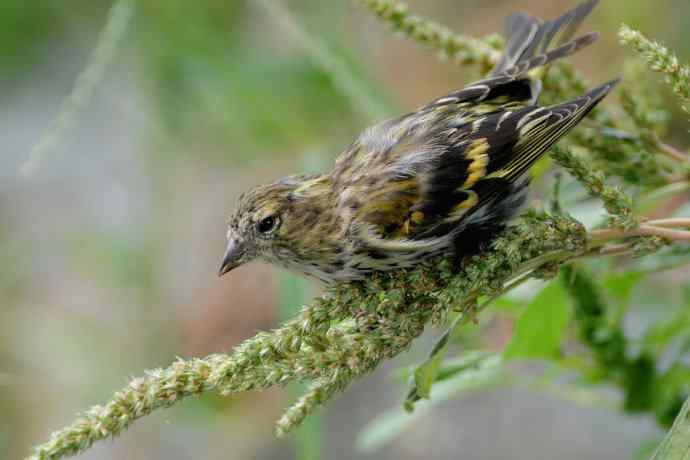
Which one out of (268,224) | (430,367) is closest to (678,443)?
(430,367)

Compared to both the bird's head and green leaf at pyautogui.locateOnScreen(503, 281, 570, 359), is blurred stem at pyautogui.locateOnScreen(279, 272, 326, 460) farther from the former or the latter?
green leaf at pyautogui.locateOnScreen(503, 281, 570, 359)

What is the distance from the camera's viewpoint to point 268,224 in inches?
94.6

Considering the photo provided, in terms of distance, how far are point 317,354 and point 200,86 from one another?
10.5ft

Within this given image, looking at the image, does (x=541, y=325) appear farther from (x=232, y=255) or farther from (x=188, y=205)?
→ (x=188, y=205)

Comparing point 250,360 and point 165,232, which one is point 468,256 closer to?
point 250,360

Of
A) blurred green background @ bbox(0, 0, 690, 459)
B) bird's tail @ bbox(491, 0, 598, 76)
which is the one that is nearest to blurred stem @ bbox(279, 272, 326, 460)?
blurred green background @ bbox(0, 0, 690, 459)

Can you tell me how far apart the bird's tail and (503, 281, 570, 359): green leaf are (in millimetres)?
686

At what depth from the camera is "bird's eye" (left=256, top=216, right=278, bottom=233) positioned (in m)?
2.39

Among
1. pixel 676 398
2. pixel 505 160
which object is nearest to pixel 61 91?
pixel 505 160

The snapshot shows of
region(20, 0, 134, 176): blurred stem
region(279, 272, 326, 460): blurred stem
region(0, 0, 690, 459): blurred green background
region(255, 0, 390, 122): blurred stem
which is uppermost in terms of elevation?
region(0, 0, 690, 459): blurred green background

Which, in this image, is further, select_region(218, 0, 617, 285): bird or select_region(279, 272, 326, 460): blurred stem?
select_region(279, 272, 326, 460): blurred stem

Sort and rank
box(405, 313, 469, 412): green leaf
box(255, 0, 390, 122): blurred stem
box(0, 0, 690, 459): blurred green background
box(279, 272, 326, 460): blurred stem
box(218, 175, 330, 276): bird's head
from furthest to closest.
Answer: box(0, 0, 690, 459): blurred green background → box(279, 272, 326, 460): blurred stem → box(255, 0, 390, 122): blurred stem → box(218, 175, 330, 276): bird's head → box(405, 313, 469, 412): green leaf

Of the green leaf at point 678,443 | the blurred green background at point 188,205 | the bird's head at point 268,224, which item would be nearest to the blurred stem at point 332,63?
the blurred green background at point 188,205

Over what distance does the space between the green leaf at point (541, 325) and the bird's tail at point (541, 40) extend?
686mm
